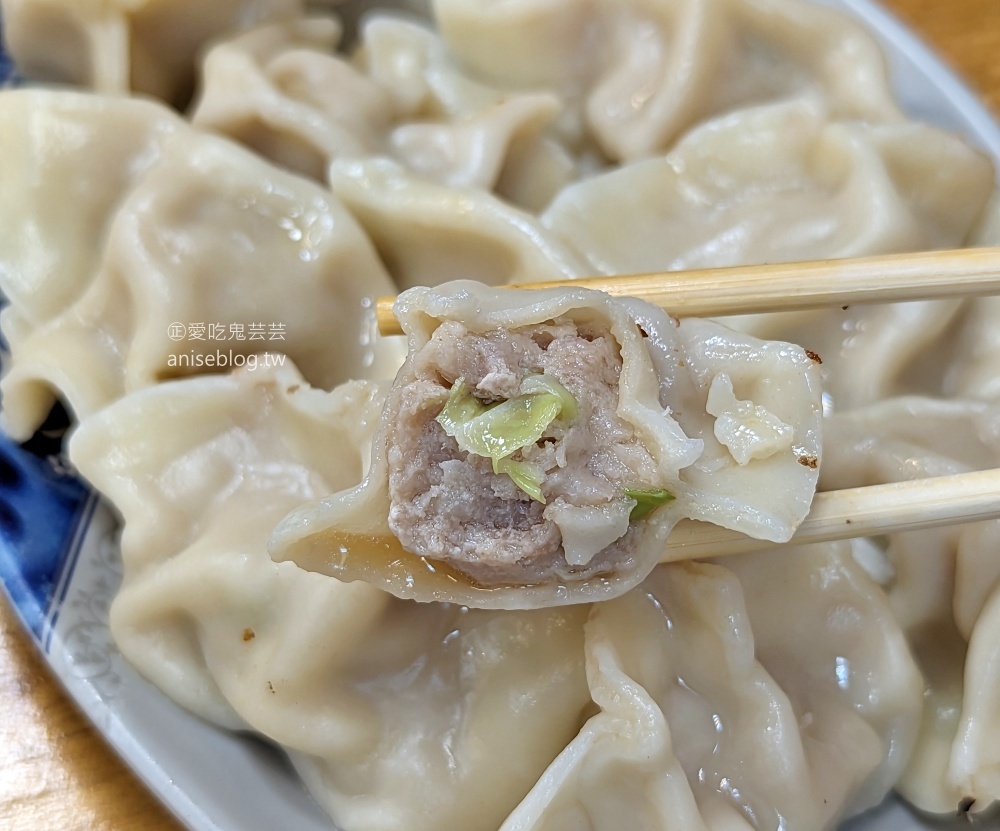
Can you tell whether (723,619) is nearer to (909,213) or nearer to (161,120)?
(909,213)

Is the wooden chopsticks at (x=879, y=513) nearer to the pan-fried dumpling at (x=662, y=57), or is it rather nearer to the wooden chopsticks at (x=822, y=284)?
the wooden chopsticks at (x=822, y=284)

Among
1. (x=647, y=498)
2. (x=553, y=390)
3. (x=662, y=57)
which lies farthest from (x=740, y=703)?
(x=662, y=57)

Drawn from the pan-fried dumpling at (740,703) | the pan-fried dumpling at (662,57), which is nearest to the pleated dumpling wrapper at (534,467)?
the pan-fried dumpling at (740,703)

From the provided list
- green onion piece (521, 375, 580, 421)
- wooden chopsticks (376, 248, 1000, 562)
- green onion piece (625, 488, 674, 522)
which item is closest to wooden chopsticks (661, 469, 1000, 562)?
wooden chopsticks (376, 248, 1000, 562)

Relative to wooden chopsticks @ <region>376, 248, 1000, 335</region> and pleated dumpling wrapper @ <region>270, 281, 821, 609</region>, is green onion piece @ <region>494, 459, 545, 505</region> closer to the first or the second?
pleated dumpling wrapper @ <region>270, 281, 821, 609</region>

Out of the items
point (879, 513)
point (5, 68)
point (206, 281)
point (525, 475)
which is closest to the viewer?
point (525, 475)

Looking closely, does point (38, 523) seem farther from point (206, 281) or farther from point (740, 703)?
point (740, 703)
